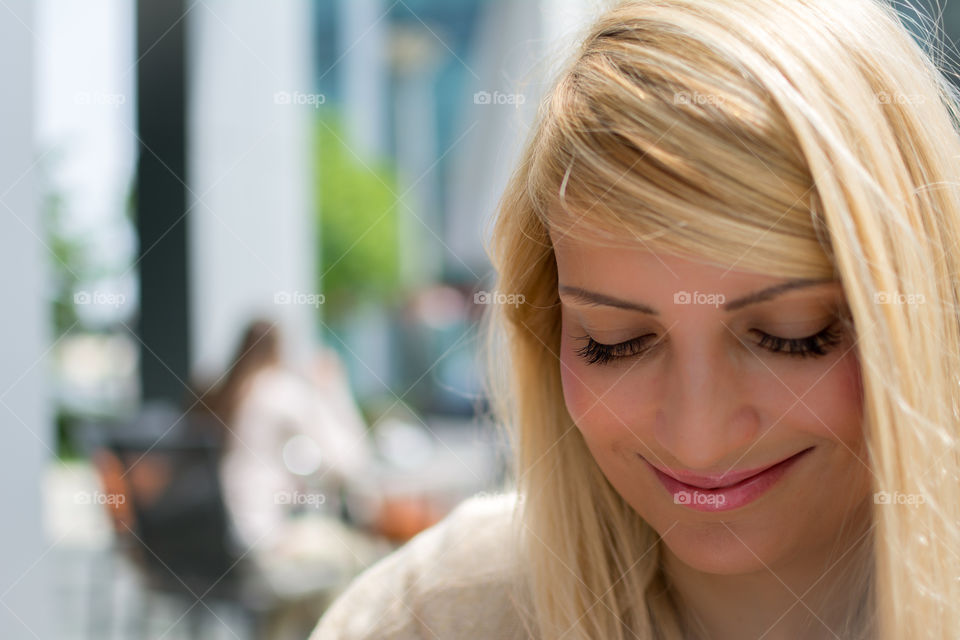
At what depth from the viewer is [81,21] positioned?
4.17 meters

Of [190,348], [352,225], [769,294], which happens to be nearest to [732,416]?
[769,294]

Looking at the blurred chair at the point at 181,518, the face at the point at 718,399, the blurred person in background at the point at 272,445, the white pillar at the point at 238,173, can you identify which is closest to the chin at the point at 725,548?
the face at the point at 718,399

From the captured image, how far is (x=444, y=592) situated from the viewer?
49.9 inches

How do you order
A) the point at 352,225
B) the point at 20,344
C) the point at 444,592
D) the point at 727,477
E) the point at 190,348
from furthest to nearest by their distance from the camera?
the point at 352,225 < the point at 190,348 < the point at 20,344 < the point at 444,592 < the point at 727,477

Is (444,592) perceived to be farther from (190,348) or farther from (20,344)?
(190,348)

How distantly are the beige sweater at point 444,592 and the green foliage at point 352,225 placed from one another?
12184 mm

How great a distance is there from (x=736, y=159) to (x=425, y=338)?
10654 mm

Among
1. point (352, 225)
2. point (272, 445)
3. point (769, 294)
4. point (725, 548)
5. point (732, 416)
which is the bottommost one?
point (352, 225)

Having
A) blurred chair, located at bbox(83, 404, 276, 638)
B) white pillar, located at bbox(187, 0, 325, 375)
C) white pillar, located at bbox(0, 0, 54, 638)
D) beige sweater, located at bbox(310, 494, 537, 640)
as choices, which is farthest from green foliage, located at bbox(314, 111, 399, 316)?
beige sweater, located at bbox(310, 494, 537, 640)

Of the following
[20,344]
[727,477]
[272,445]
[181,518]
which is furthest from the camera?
[272,445]

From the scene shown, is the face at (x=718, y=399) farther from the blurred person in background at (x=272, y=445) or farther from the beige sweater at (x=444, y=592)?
the blurred person in background at (x=272, y=445)

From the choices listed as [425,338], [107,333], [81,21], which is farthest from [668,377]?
[425,338]

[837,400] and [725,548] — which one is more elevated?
[837,400]

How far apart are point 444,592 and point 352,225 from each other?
13.7m
